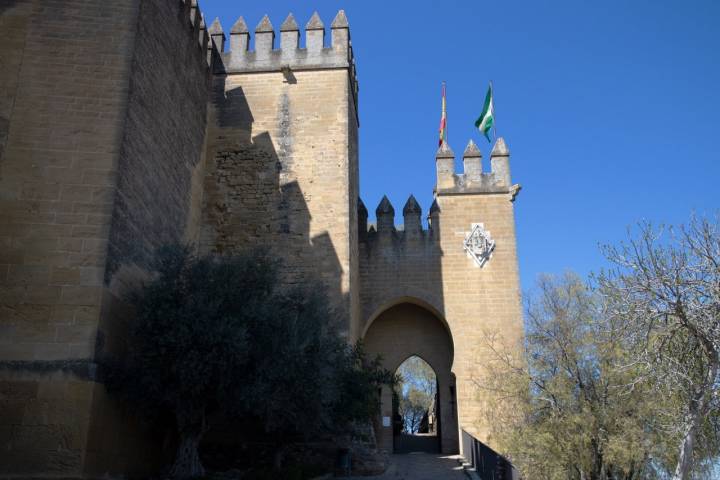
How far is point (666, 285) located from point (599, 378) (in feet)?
13.4

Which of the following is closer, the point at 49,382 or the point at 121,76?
the point at 49,382

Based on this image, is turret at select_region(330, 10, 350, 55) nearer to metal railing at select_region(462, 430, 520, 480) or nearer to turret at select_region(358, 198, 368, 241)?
turret at select_region(358, 198, 368, 241)

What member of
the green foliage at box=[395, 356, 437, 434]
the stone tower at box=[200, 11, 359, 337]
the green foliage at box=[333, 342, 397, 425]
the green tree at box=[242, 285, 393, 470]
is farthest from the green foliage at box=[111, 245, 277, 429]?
the green foliage at box=[395, 356, 437, 434]

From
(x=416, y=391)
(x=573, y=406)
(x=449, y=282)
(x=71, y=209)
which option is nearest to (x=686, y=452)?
(x=573, y=406)

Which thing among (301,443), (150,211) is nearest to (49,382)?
(150,211)

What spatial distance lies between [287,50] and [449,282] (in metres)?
6.33

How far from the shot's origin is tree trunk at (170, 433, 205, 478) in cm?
824

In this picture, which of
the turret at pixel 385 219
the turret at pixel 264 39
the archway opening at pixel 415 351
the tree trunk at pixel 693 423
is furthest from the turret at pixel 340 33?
the tree trunk at pixel 693 423

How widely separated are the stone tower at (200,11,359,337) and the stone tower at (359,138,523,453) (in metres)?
1.01

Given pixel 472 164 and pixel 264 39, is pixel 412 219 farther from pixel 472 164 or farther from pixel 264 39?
pixel 264 39

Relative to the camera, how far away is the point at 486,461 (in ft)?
29.9

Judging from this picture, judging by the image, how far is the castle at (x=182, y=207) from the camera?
759 centimetres

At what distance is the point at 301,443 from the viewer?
11.2 metres

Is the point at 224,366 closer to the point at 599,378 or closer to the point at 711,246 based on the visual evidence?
the point at 711,246
